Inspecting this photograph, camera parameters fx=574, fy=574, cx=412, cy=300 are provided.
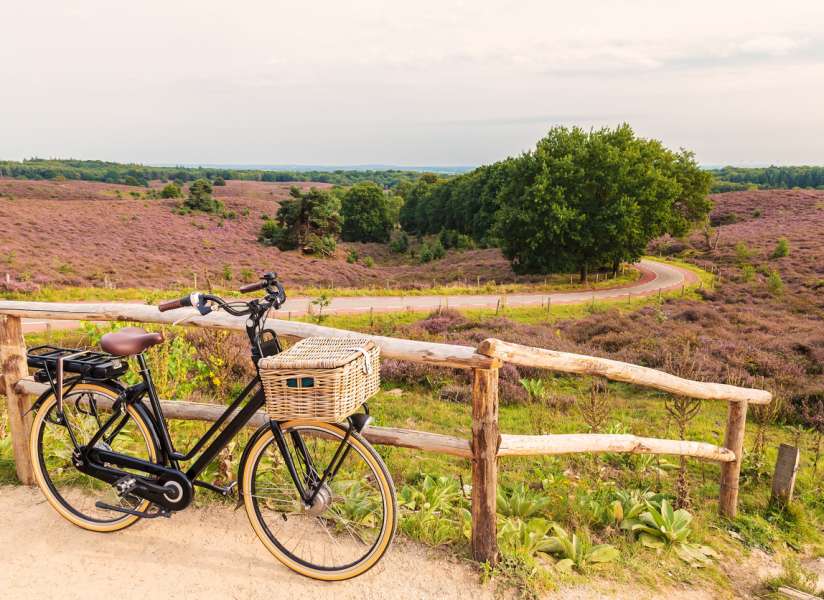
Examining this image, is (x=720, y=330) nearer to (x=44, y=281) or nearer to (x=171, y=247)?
(x=44, y=281)

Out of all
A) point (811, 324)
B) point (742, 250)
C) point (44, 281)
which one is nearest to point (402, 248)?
point (742, 250)

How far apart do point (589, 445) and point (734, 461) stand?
7.41 feet

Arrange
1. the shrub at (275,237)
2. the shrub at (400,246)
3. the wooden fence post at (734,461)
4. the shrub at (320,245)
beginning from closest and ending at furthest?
the wooden fence post at (734,461) → the shrub at (275,237) → the shrub at (320,245) → the shrub at (400,246)

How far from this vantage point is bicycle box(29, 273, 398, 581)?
3463mm

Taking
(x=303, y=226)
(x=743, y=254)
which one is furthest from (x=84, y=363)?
(x=303, y=226)

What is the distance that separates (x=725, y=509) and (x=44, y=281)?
28.8 meters

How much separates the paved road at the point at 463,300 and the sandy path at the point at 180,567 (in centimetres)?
1477

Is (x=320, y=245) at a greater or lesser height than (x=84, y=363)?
lesser

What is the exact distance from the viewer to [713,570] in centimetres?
446

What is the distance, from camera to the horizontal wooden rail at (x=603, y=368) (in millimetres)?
3623

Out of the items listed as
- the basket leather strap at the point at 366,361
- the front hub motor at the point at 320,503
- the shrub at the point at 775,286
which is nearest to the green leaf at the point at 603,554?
the front hub motor at the point at 320,503

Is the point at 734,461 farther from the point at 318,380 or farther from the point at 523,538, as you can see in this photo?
the point at 318,380

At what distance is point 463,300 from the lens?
91.4 feet

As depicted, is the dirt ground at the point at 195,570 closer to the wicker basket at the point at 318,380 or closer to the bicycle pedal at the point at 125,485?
the bicycle pedal at the point at 125,485
